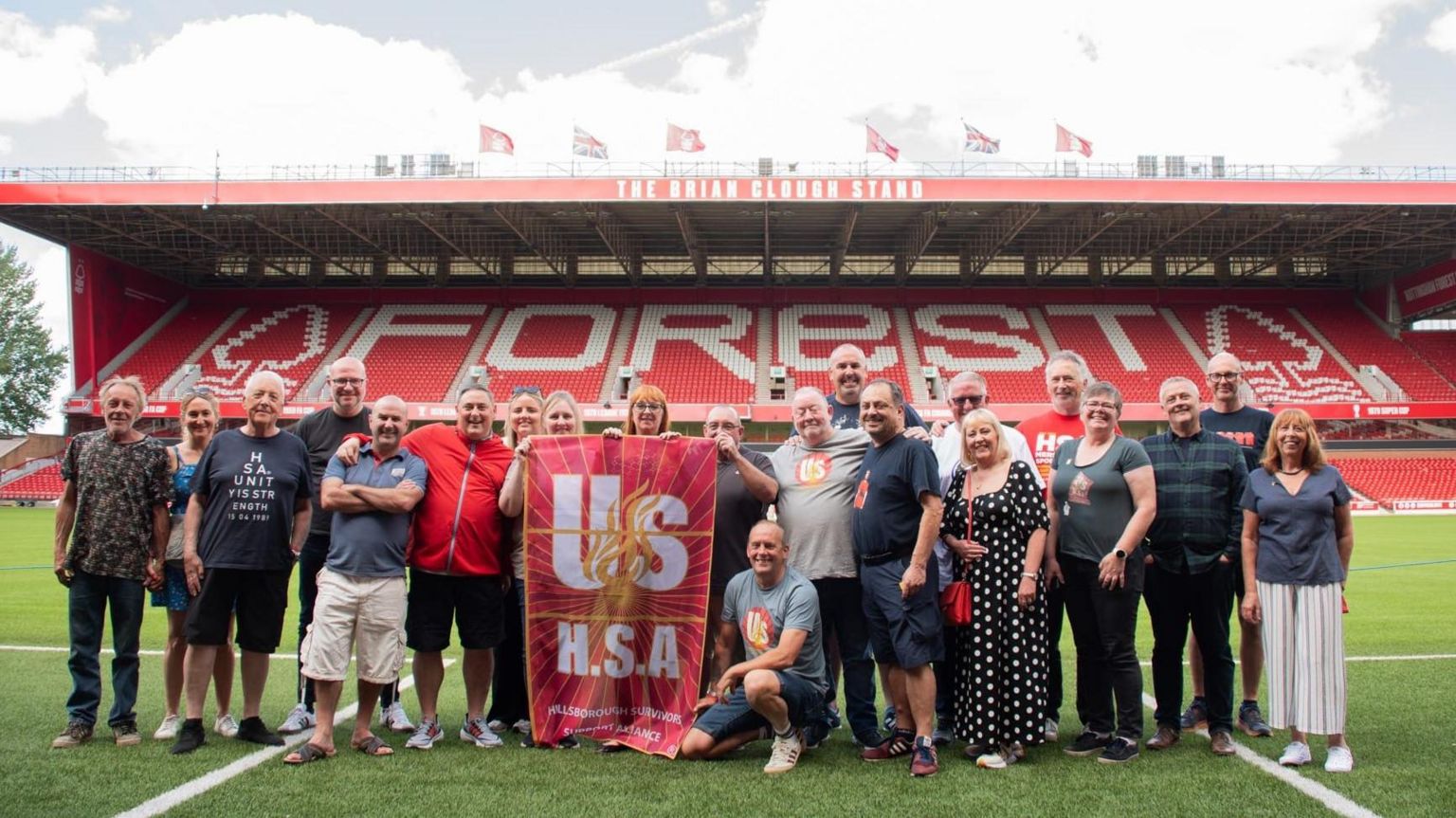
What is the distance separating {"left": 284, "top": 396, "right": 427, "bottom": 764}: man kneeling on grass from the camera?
14.3 ft

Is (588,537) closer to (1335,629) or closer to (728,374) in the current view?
(1335,629)

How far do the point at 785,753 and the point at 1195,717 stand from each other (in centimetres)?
245

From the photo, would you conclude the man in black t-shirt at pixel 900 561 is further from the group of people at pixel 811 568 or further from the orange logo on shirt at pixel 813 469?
the orange logo on shirt at pixel 813 469

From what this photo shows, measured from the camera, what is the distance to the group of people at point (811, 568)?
4.29 meters

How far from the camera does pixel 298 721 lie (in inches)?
191

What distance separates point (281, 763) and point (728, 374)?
84.8ft

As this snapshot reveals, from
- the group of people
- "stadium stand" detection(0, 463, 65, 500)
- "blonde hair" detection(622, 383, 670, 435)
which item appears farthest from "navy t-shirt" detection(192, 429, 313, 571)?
"stadium stand" detection(0, 463, 65, 500)

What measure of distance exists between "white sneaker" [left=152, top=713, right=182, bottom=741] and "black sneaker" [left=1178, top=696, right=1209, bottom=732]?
17.2ft

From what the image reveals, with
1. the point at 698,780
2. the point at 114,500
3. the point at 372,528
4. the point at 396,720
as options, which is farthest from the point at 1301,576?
the point at 114,500

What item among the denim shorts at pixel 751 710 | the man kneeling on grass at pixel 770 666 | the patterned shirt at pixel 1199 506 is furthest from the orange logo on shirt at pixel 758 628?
the patterned shirt at pixel 1199 506

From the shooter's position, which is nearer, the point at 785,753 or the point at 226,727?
the point at 785,753

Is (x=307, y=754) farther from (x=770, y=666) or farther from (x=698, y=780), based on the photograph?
(x=770, y=666)

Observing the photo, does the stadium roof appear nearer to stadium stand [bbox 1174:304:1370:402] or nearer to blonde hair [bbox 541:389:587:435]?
stadium stand [bbox 1174:304:1370:402]

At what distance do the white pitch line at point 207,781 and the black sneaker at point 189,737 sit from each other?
30cm
